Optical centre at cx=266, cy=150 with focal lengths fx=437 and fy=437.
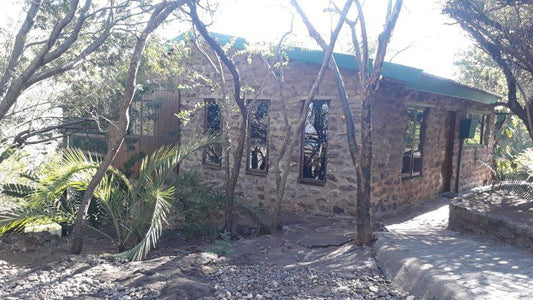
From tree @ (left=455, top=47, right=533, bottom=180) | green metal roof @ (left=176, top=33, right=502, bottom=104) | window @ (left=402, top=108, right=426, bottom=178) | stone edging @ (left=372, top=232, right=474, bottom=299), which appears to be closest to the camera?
stone edging @ (left=372, top=232, right=474, bottom=299)

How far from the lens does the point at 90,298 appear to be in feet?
12.3

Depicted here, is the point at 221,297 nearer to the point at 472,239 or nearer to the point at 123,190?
the point at 123,190

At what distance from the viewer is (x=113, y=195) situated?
5.86m

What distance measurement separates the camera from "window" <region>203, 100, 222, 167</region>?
9.53 meters

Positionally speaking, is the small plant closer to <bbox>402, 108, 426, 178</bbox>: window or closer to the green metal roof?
the green metal roof

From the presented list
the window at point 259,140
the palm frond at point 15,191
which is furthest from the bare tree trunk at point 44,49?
the window at point 259,140

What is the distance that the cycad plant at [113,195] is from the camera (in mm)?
5242

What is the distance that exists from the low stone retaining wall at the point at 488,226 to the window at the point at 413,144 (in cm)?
229

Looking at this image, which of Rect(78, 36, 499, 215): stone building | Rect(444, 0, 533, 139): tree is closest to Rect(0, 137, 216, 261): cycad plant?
Rect(78, 36, 499, 215): stone building

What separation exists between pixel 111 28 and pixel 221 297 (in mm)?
5842

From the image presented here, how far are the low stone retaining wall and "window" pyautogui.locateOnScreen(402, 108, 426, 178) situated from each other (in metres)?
2.29

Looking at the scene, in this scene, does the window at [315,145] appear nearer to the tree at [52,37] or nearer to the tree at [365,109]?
the tree at [365,109]

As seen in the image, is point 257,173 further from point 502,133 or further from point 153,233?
point 502,133

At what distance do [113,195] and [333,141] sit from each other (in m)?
3.79
